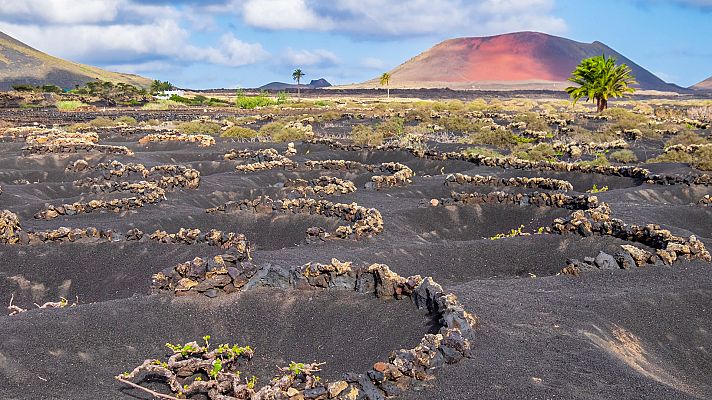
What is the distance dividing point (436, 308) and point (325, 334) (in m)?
1.57

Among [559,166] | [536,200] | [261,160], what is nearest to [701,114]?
[559,166]

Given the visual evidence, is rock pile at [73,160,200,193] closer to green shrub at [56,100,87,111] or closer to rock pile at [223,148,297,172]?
rock pile at [223,148,297,172]

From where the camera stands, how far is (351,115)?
190 feet

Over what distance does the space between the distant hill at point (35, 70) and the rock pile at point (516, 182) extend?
139m

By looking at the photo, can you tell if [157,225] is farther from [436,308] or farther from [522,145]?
[522,145]

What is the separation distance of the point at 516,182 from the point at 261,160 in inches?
473

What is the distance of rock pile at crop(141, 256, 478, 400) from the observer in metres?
6.58

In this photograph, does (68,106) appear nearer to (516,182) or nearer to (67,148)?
(67,148)

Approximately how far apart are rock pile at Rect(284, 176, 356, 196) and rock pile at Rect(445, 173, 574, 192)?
366 cm

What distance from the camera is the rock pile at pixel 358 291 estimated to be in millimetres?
6578

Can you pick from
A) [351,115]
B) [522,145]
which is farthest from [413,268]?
[351,115]

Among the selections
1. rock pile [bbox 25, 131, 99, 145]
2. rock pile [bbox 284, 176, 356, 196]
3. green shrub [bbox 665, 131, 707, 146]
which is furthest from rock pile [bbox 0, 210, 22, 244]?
green shrub [bbox 665, 131, 707, 146]

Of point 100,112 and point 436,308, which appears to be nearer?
point 436,308

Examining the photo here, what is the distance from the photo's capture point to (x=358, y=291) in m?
9.68
